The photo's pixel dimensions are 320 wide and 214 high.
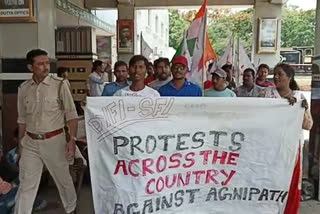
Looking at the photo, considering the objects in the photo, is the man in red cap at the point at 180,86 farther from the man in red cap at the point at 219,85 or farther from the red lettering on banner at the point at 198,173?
the red lettering on banner at the point at 198,173

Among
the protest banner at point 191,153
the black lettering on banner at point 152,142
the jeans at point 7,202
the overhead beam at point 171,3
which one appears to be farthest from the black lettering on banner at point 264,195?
the overhead beam at point 171,3

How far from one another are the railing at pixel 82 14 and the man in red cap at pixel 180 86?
7.78 m

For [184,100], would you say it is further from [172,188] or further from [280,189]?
[280,189]

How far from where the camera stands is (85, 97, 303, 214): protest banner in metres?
3.63

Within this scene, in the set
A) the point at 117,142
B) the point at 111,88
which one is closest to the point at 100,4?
the point at 111,88

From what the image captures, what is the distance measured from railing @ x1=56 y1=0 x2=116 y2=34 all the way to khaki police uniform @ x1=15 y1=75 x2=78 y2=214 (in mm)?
7906

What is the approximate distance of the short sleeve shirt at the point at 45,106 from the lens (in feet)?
13.6

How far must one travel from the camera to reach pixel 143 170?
3617 millimetres

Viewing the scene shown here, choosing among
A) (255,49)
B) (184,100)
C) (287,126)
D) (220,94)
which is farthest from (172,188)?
(255,49)

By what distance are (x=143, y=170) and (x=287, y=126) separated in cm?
120

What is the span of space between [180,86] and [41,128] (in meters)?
1.35

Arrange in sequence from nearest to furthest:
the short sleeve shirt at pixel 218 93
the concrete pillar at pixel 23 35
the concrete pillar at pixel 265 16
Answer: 1. the short sleeve shirt at pixel 218 93
2. the concrete pillar at pixel 23 35
3. the concrete pillar at pixel 265 16

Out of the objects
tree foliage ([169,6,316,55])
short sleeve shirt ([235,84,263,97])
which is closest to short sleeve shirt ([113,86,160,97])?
short sleeve shirt ([235,84,263,97])

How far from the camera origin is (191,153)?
12.1 feet
